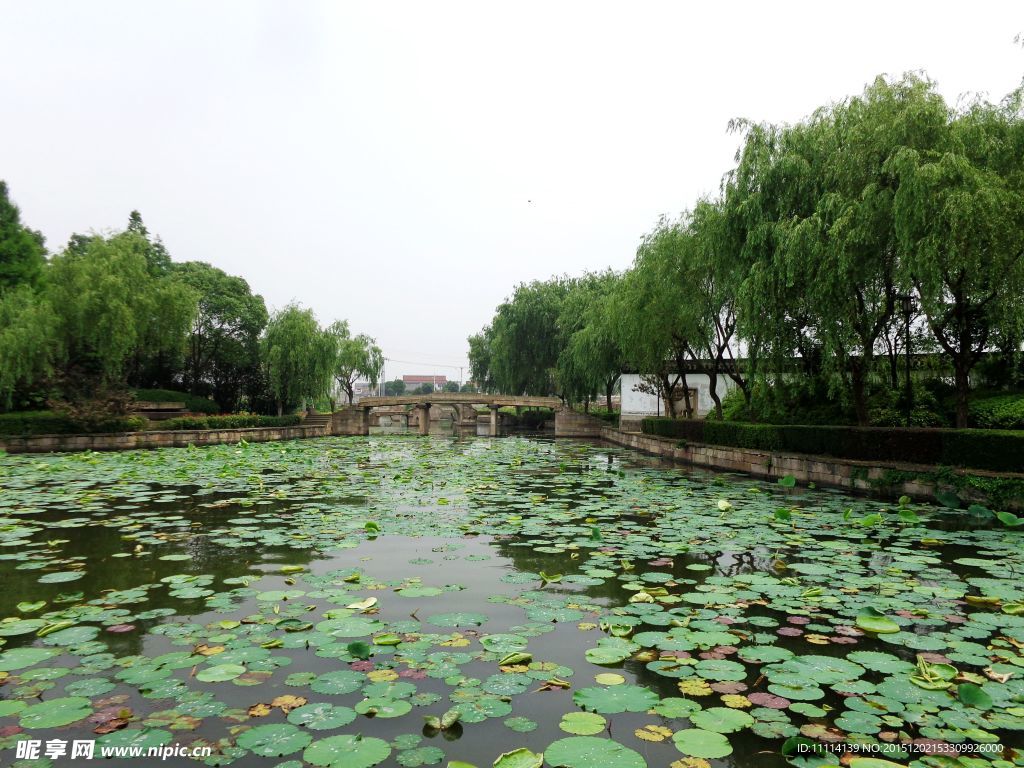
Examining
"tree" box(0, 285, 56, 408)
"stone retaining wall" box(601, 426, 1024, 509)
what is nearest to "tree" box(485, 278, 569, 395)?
"stone retaining wall" box(601, 426, 1024, 509)

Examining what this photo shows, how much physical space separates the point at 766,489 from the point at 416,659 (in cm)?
824

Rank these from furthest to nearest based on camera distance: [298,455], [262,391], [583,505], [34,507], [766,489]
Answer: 1. [262,391]
2. [298,455]
3. [766,489]
4. [583,505]
5. [34,507]

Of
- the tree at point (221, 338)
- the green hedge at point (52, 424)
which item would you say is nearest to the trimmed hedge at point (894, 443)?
the green hedge at point (52, 424)

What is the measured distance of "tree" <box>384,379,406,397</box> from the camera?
110000 millimetres

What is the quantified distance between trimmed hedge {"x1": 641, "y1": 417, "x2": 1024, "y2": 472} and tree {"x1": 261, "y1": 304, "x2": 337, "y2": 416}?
63.3 feet

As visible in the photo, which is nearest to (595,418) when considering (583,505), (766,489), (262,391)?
(262,391)

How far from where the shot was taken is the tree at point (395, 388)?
110m

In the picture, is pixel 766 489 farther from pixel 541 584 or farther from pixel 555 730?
pixel 555 730

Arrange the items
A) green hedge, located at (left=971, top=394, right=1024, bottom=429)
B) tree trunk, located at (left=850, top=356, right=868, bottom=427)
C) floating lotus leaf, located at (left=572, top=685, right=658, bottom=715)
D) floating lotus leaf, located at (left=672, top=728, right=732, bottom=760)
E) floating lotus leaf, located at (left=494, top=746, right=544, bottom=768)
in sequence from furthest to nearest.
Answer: green hedge, located at (left=971, top=394, right=1024, bottom=429) → tree trunk, located at (left=850, top=356, right=868, bottom=427) → floating lotus leaf, located at (left=572, top=685, right=658, bottom=715) → floating lotus leaf, located at (left=672, top=728, right=732, bottom=760) → floating lotus leaf, located at (left=494, top=746, right=544, bottom=768)

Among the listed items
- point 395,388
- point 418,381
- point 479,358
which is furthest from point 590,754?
point 418,381

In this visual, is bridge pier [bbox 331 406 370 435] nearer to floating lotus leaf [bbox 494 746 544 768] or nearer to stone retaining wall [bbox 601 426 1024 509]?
stone retaining wall [bbox 601 426 1024 509]

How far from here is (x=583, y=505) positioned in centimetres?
779

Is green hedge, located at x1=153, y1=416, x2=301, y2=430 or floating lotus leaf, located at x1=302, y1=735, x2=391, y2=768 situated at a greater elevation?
green hedge, located at x1=153, y1=416, x2=301, y2=430

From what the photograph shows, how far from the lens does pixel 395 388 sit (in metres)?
112
